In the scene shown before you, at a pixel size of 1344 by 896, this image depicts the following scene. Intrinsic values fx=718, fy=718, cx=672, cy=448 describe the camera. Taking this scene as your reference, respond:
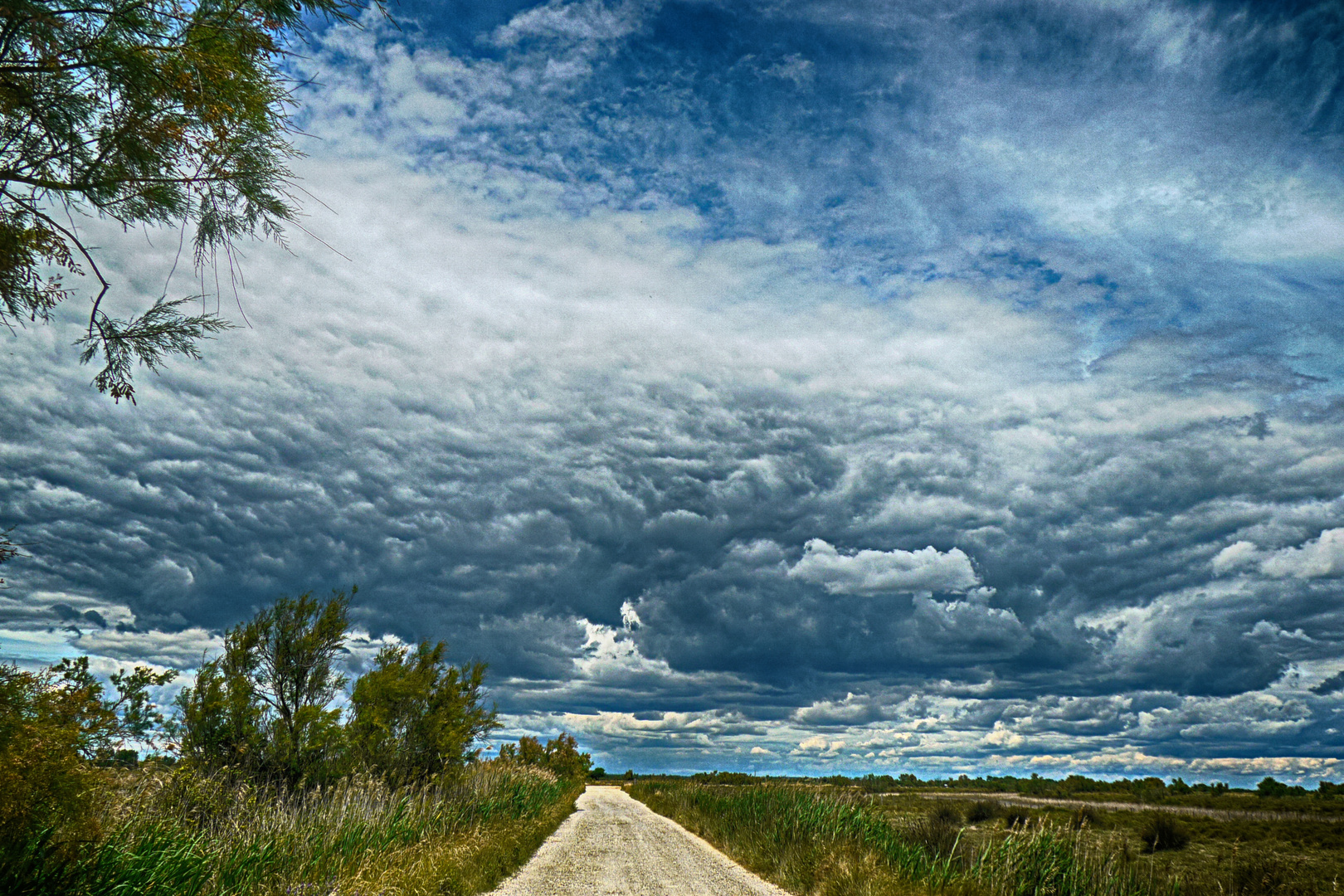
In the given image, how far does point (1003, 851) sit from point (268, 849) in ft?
39.8

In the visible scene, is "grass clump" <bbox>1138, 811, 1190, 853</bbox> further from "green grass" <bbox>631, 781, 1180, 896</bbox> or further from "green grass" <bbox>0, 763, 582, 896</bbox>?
"green grass" <bbox>0, 763, 582, 896</bbox>

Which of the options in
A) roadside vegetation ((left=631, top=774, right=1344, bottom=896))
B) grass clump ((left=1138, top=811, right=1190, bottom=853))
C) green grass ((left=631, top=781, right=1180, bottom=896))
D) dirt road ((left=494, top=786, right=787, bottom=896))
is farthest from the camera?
grass clump ((left=1138, top=811, right=1190, bottom=853))

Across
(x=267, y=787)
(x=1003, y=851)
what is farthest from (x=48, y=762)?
(x=1003, y=851)

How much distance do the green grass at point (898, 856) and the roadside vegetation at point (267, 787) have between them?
7.09 meters

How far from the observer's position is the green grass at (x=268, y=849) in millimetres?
6770

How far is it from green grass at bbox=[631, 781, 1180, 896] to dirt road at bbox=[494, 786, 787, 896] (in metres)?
0.98

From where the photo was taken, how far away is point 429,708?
89.3 ft

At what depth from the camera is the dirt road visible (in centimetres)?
1541

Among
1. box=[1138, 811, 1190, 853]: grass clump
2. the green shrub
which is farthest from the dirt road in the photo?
box=[1138, 811, 1190, 853]: grass clump

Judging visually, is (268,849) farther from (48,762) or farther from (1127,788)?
(1127,788)

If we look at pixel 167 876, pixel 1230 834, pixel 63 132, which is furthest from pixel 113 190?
pixel 1230 834

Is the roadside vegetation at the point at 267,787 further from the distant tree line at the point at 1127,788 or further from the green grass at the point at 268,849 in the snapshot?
the distant tree line at the point at 1127,788

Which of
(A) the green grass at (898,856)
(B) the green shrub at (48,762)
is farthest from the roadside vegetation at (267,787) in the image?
(A) the green grass at (898,856)

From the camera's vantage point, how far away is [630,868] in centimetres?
1884
